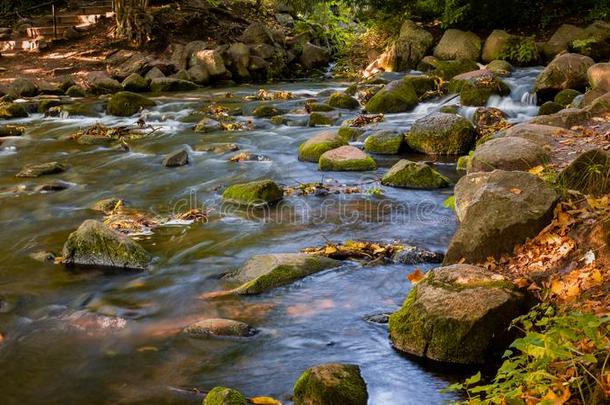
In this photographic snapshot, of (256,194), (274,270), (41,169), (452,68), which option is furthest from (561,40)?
(274,270)

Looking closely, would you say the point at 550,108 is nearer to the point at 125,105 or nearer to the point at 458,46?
the point at 458,46

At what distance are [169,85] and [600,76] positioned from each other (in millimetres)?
12346

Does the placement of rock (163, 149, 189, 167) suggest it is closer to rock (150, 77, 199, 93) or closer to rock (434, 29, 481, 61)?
rock (150, 77, 199, 93)

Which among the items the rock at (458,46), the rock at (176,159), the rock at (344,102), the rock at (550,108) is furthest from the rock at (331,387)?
the rock at (458,46)

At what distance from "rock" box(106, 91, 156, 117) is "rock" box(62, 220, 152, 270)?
382 inches

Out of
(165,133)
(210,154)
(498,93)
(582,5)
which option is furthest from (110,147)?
(582,5)

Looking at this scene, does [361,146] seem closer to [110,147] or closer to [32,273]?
[110,147]

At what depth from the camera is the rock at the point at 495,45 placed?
57.7 feet

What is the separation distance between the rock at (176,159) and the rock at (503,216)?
645 centimetres

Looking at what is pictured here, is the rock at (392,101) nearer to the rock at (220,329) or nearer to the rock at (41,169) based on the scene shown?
the rock at (41,169)

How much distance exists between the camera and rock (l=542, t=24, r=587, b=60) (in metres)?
17.1

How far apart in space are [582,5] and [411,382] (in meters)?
17.7

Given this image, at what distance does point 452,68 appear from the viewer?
1593 cm

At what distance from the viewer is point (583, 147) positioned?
287 inches
